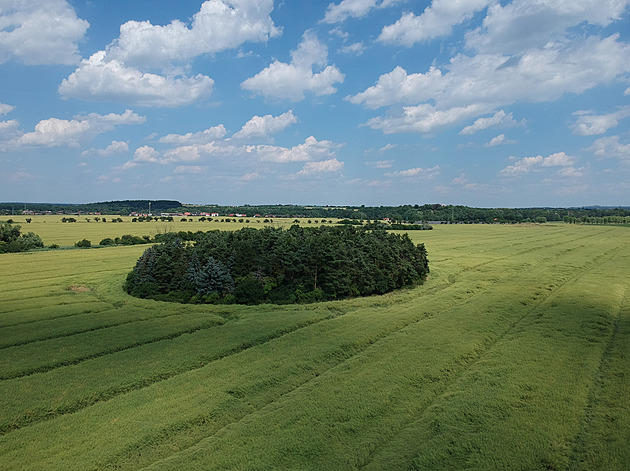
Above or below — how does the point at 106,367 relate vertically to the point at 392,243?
below

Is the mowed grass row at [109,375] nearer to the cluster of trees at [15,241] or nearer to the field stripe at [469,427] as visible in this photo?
the field stripe at [469,427]

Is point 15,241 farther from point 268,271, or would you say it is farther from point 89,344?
point 89,344

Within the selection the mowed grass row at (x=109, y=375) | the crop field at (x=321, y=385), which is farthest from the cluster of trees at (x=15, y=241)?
the mowed grass row at (x=109, y=375)

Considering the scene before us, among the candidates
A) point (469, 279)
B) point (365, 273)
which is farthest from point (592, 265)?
point (365, 273)

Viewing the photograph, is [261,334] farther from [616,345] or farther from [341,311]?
[616,345]

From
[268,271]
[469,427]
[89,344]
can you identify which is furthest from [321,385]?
[268,271]

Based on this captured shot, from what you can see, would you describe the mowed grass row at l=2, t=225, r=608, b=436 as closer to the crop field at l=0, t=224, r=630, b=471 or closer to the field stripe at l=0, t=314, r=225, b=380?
the crop field at l=0, t=224, r=630, b=471
